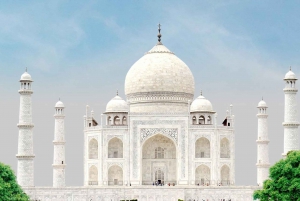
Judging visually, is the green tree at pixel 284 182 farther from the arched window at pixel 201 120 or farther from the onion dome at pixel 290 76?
the arched window at pixel 201 120

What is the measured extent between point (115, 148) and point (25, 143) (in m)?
5.40

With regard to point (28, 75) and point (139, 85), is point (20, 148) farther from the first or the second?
point (139, 85)

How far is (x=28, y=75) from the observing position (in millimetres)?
42281

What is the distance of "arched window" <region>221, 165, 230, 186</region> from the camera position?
144 feet

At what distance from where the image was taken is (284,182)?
32375 millimetres

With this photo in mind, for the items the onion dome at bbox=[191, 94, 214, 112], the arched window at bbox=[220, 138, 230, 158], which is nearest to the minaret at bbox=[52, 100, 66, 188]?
the onion dome at bbox=[191, 94, 214, 112]

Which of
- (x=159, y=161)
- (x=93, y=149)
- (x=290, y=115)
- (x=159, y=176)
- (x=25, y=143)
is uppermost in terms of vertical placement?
(x=290, y=115)

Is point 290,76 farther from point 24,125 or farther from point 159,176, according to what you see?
point 24,125

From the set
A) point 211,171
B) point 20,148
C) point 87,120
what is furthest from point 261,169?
point 20,148

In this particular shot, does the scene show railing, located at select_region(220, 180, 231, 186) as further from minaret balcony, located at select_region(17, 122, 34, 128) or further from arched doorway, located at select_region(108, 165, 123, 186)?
minaret balcony, located at select_region(17, 122, 34, 128)

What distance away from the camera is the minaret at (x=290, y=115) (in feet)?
134

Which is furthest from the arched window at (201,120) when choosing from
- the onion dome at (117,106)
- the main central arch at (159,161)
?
the onion dome at (117,106)

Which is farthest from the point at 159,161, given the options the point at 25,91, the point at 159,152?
the point at 25,91

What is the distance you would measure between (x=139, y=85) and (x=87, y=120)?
3.48 m
